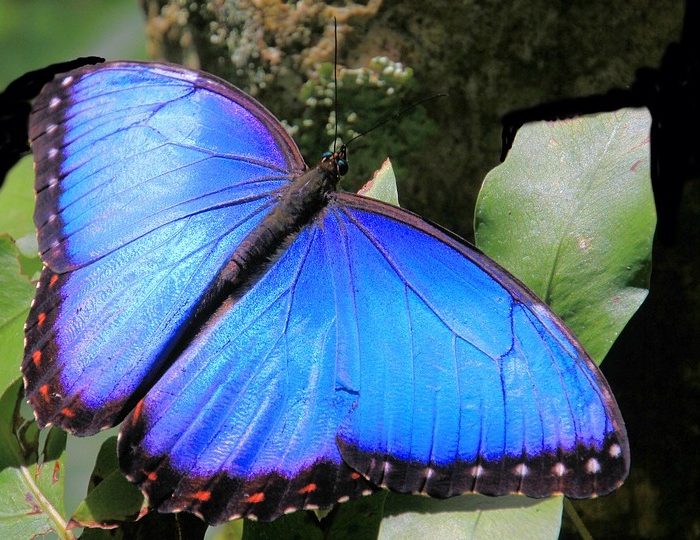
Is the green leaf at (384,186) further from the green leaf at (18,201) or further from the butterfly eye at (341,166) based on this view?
the green leaf at (18,201)

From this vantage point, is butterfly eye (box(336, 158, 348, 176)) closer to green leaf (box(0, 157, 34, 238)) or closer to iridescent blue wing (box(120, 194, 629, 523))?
iridescent blue wing (box(120, 194, 629, 523))

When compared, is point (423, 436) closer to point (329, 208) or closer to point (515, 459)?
point (515, 459)

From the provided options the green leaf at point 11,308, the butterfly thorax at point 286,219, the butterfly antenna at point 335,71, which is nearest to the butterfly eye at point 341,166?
the butterfly thorax at point 286,219

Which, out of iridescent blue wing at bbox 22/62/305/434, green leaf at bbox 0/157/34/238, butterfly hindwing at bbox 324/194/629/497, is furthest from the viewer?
green leaf at bbox 0/157/34/238

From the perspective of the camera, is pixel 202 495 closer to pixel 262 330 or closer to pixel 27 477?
pixel 262 330

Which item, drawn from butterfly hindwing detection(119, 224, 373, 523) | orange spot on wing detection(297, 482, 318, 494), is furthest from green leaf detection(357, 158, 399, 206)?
orange spot on wing detection(297, 482, 318, 494)

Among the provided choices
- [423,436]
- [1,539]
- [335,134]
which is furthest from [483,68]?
[1,539]

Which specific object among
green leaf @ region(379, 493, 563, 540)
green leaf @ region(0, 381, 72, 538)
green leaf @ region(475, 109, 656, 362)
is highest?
green leaf @ region(475, 109, 656, 362)

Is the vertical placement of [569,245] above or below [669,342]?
above
